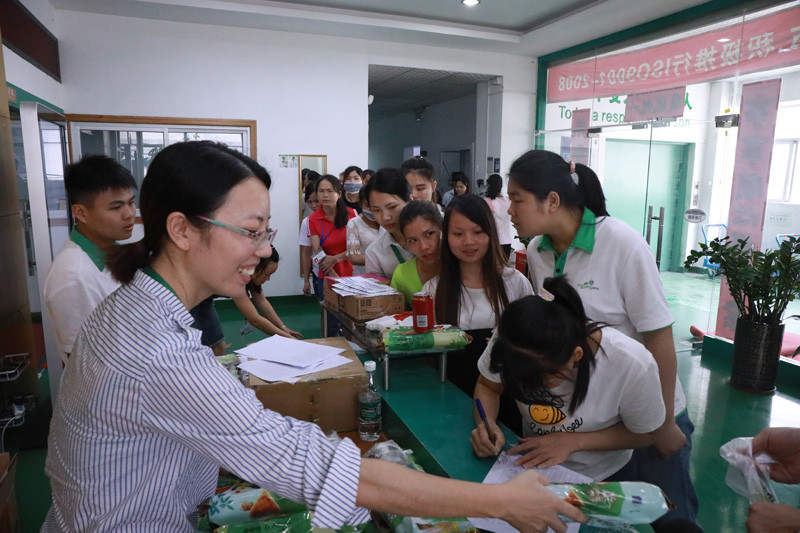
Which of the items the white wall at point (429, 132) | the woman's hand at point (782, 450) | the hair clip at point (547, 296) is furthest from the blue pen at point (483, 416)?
the white wall at point (429, 132)

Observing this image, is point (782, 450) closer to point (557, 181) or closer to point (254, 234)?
point (557, 181)

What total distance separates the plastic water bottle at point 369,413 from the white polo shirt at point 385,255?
4.50 feet

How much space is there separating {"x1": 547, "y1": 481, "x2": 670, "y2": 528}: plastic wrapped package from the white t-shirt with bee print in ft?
1.11

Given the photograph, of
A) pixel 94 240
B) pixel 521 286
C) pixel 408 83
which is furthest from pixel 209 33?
pixel 521 286

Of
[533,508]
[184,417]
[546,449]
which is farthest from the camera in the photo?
[546,449]

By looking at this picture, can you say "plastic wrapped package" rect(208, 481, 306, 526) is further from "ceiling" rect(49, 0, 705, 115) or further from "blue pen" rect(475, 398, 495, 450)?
"ceiling" rect(49, 0, 705, 115)

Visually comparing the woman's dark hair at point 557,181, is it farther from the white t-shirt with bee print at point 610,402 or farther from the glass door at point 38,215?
the glass door at point 38,215

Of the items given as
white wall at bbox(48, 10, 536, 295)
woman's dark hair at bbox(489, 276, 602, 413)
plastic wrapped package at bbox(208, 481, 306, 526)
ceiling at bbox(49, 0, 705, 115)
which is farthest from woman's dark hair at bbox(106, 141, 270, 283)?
ceiling at bbox(49, 0, 705, 115)

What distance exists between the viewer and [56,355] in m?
3.25

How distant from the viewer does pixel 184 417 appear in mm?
836

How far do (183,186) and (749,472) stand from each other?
1.57m

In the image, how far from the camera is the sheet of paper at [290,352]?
178cm

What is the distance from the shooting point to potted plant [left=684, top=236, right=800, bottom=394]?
3.65 meters

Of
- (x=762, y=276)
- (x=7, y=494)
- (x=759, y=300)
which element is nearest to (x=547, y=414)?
(x=7, y=494)
